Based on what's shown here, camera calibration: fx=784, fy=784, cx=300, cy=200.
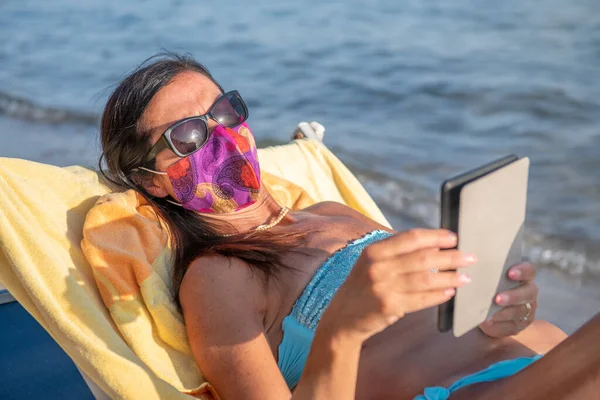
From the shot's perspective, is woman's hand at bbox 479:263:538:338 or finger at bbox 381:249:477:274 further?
woman's hand at bbox 479:263:538:338

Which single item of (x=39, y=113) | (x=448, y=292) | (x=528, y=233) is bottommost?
(x=39, y=113)

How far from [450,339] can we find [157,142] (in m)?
1.23

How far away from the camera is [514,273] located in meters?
2.02

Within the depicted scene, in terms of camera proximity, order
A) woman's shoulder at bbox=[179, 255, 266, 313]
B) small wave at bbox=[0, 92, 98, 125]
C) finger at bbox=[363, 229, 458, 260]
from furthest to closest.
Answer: small wave at bbox=[0, 92, 98, 125] → woman's shoulder at bbox=[179, 255, 266, 313] → finger at bbox=[363, 229, 458, 260]

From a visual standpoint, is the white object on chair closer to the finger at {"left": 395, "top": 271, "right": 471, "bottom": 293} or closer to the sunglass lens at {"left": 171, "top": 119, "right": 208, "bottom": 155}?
the sunglass lens at {"left": 171, "top": 119, "right": 208, "bottom": 155}

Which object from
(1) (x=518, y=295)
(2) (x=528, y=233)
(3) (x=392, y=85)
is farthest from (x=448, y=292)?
(3) (x=392, y=85)

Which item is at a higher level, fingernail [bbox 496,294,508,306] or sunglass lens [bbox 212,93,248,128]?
sunglass lens [bbox 212,93,248,128]

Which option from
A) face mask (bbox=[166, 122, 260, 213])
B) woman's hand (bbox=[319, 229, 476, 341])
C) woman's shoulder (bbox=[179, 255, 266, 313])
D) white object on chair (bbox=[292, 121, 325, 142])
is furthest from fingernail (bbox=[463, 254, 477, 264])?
white object on chair (bbox=[292, 121, 325, 142])

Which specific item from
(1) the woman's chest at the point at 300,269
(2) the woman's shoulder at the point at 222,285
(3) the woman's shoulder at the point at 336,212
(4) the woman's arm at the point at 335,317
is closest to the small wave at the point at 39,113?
(3) the woman's shoulder at the point at 336,212

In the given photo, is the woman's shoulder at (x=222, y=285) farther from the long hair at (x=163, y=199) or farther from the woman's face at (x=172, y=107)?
the woman's face at (x=172, y=107)

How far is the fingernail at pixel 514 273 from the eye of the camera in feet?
6.61

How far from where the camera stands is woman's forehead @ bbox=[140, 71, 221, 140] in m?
2.79

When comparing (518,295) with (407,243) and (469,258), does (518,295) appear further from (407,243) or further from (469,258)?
(407,243)

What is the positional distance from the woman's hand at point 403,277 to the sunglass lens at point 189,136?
1.29 meters
